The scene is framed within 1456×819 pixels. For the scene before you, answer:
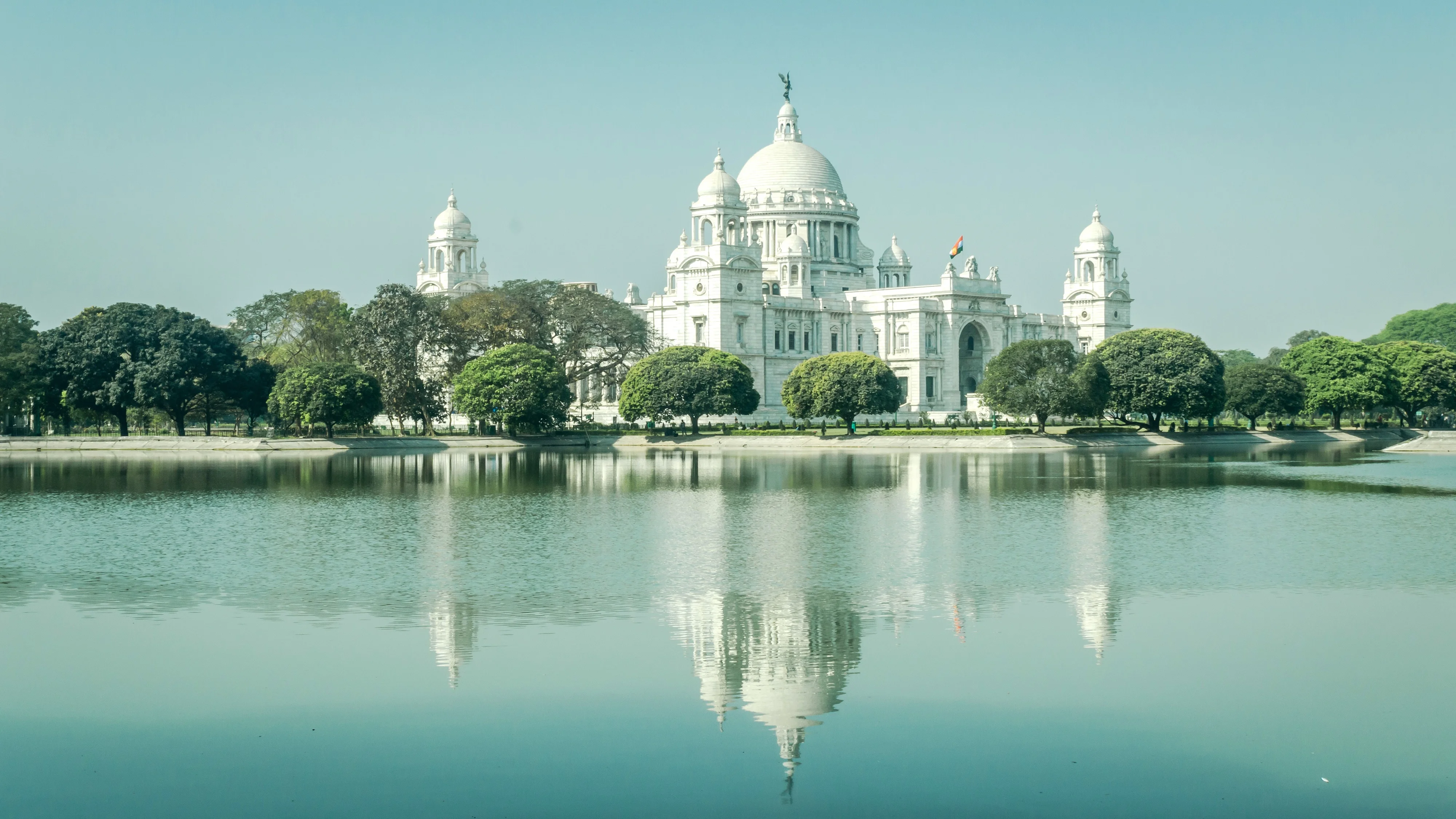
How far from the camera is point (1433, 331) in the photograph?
14625 centimetres

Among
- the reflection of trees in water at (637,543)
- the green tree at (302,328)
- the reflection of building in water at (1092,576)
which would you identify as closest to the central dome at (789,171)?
the green tree at (302,328)

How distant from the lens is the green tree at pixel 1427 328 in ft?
478

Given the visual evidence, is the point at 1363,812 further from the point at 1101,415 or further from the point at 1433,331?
the point at 1433,331

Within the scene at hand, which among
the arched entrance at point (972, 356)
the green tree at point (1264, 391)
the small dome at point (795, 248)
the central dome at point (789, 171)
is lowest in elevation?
the green tree at point (1264, 391)

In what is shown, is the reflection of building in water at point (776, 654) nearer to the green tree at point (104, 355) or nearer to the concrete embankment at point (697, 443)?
the concrete embankment at point (697, 443)

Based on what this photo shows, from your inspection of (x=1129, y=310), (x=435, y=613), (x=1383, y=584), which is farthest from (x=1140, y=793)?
(x=1129, y=310)

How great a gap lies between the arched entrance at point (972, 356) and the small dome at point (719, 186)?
21.8m

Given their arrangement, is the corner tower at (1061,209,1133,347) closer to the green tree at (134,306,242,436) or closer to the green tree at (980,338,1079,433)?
the green tree at (980,338,1079,433)

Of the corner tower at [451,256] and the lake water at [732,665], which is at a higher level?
the corner tower at [451,256]

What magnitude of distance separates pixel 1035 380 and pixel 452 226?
172ft

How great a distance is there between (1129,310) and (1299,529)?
10640cm

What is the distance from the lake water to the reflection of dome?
7991cm

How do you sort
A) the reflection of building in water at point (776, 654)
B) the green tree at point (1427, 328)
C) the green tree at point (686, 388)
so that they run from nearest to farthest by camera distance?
the reflection of building in water at point (776, 654)
the green tree at point (686, 388)
the green tree at point (1427, 328)

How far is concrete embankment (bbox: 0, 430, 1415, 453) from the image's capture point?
76938 millimetres
